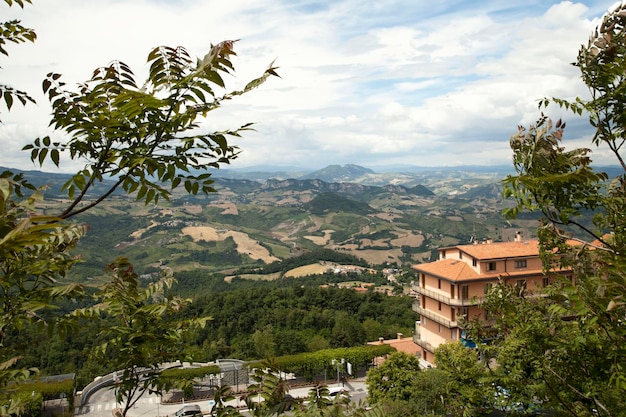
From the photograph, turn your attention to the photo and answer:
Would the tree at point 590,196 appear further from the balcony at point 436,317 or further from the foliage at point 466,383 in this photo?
the balcony at point 436,317

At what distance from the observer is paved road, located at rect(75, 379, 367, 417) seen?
36156 millimetres

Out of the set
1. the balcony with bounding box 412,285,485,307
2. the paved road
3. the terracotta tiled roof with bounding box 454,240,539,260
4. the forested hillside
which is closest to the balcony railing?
the balcony with bounding box 412,285,485,307

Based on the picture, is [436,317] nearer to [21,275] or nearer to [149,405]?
[149,405]

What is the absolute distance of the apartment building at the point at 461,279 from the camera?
108 feet

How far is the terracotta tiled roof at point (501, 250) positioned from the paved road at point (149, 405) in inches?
586

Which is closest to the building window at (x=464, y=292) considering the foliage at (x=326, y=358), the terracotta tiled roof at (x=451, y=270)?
the terracotta tiled roof at (x=451, y=270)

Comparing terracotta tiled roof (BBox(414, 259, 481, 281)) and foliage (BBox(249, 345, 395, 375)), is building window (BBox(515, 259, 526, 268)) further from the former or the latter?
foliage (BBox(249, 345, 395, 375))

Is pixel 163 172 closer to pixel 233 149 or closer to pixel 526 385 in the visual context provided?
pixel 233 149

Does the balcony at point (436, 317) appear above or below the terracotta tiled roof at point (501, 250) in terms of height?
below

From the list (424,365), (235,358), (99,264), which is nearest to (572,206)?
(424,365)

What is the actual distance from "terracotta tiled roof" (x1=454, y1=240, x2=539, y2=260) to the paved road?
48.8 ft

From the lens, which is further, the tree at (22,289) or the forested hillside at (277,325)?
the forested hillside at (277,325)

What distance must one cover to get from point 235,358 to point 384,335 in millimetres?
19178

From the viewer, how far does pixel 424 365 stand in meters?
36.2
